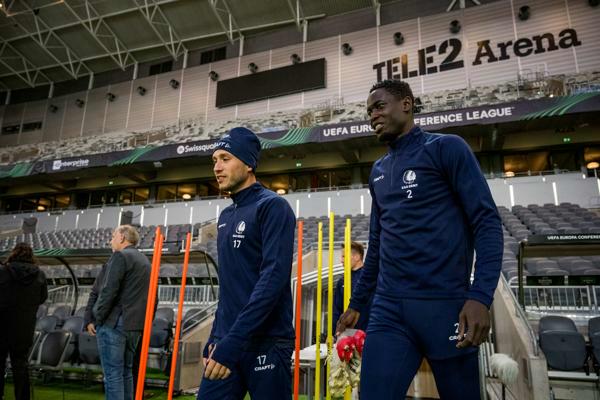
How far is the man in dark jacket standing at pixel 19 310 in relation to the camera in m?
4.04

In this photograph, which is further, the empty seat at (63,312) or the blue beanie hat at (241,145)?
the empty seat at (63,312)

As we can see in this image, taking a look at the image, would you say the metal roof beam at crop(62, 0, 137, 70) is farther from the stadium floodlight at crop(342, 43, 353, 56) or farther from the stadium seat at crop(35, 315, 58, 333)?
the stadium seat at crop(35, 315, 58, 333)

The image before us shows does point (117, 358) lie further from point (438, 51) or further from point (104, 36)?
point (104, 36)

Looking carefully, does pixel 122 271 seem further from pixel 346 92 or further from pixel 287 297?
pixel 346 92

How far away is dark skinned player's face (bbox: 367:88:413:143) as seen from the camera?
1.89m

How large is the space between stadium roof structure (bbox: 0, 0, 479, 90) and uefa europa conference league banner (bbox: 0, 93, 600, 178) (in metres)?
6.90

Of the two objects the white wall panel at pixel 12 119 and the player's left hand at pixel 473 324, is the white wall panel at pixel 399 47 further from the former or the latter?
the white wall panel at pixel 12 119

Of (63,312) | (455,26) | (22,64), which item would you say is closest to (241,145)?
(63,312)

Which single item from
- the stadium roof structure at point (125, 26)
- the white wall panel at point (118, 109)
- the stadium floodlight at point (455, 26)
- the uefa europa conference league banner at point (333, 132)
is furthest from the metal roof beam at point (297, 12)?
the white wall panel at point (118, 109)

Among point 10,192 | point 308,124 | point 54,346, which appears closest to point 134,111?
point 10,192

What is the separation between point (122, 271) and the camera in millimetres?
3748

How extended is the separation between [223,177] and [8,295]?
350 centimetres

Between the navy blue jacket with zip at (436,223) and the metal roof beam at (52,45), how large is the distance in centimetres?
2359

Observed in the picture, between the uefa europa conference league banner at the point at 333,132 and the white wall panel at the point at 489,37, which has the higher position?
the white wall panel at the point at 489,37
